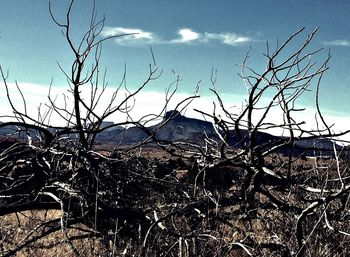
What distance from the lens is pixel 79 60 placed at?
3.94m

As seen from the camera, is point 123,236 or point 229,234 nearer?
point 123,236

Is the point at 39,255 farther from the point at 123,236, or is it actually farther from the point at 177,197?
the point at 177,197

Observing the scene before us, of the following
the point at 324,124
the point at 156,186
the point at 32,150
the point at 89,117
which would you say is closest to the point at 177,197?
the point at 156,186

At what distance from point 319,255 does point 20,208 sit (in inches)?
108

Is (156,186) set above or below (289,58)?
below

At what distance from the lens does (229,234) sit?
4.60m

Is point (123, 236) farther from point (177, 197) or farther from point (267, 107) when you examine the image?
point (267, 107)

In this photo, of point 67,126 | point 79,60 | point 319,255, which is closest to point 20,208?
point 67,126

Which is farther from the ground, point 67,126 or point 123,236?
point 67,126

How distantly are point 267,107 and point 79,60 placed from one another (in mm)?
1858

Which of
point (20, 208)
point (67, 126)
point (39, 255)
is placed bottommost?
point (39, 255)

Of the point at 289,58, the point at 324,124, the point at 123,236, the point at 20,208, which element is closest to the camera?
the point at 324,124

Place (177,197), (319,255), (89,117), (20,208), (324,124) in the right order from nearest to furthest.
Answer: (324,124), (319,255), (20,208), (89,117), (177,197)

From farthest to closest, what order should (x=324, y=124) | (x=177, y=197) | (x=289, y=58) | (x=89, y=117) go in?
(x=177, y=197)
(x=89, y=117)
(x=289, y=58)
(x=324, y=124)
